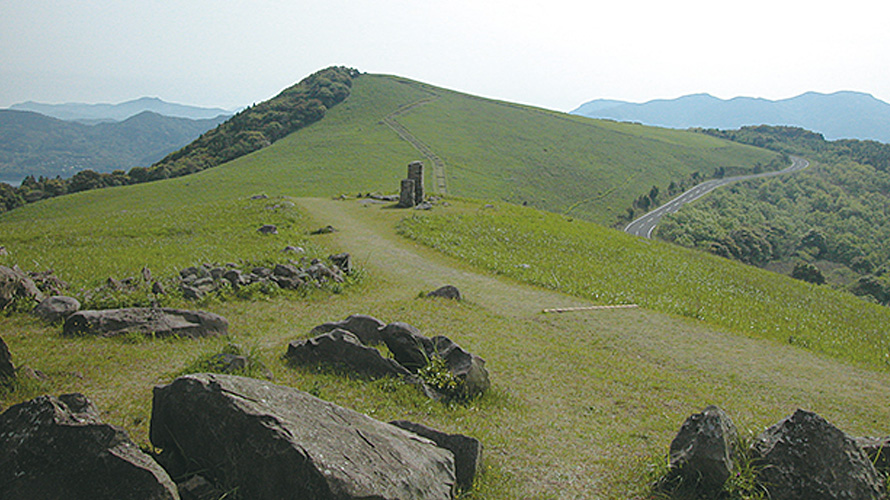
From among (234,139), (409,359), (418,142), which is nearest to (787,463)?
(409,359)

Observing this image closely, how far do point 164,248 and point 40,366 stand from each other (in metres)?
13.3

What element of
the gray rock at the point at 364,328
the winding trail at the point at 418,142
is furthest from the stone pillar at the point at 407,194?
the gray rock at the point at 364,328

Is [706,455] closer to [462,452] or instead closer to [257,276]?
[462,452]

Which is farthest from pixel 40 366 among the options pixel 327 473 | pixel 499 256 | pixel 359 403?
pixel 499 256

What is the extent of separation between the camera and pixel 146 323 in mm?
11398

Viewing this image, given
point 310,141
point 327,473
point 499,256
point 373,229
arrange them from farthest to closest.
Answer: point 310,141 < point 373,229 < point 499,256 < point 327,473

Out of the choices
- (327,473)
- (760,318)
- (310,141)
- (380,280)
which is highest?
(310,141)

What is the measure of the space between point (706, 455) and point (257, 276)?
1422cm

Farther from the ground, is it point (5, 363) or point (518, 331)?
point (5, 363)

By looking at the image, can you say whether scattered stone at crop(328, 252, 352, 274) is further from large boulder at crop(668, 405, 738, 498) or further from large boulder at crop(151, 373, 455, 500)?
large boulder at crop(668, 405, 738, 498)

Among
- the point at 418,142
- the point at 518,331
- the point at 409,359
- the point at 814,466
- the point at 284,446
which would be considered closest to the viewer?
the point at 284,446

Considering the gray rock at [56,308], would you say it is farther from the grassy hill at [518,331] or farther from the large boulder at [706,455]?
the large boulder at [706,455]

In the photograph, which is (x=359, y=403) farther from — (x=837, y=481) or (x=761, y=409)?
(x=761, y=409)

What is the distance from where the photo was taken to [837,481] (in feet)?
20.2
